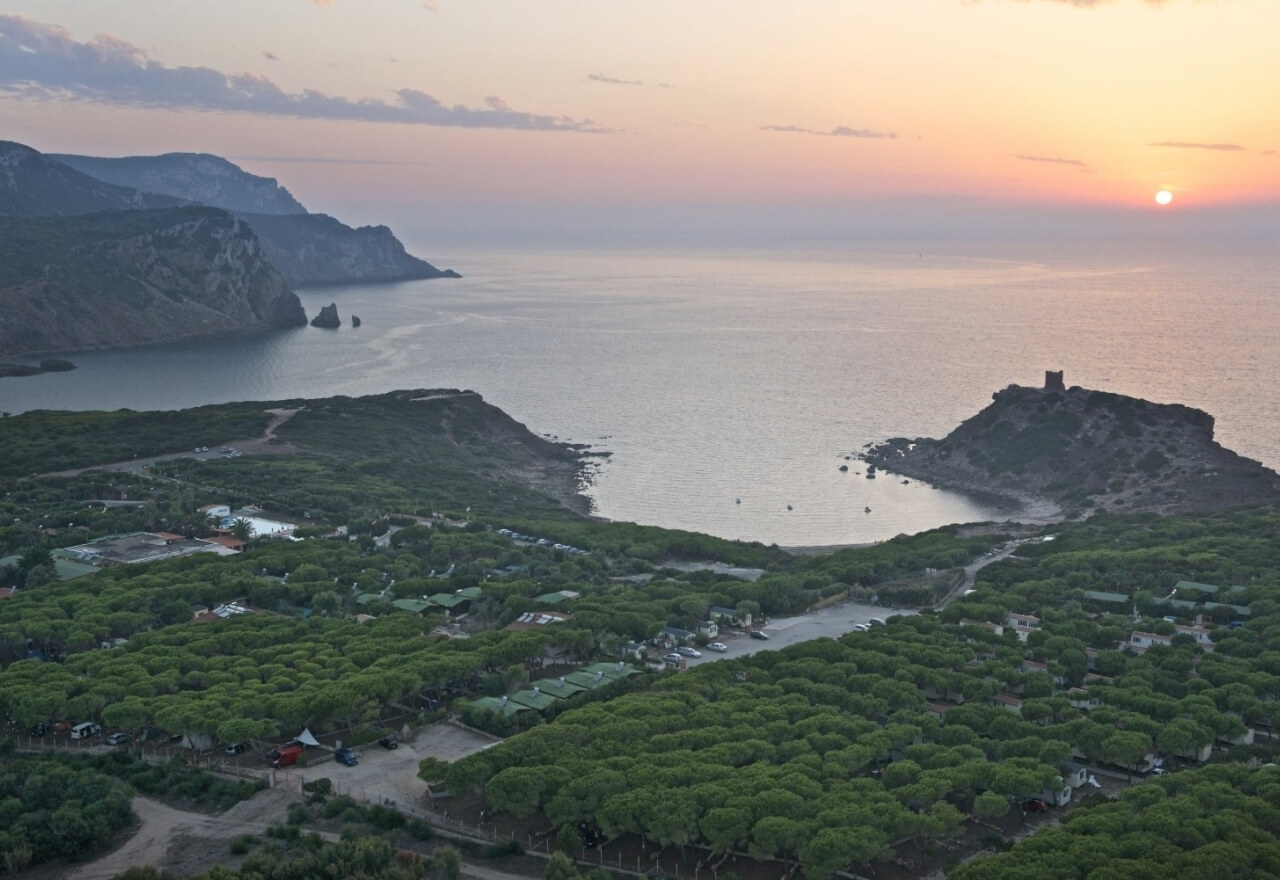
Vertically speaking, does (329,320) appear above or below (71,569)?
above

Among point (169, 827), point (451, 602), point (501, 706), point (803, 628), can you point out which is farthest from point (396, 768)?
point (803, 628)

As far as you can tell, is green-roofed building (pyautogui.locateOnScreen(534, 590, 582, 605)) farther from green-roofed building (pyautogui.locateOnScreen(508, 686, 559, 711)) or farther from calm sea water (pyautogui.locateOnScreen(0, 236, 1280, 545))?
calm sea water (pyautogui.locateOnScreen(0, 236, 1280, 545))

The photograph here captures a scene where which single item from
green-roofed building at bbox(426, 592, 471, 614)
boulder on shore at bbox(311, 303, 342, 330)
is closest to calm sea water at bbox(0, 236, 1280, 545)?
boulder on shore at bbox(311, 303, 342, 330)

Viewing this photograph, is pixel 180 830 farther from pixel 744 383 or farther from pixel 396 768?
pixel 744 383

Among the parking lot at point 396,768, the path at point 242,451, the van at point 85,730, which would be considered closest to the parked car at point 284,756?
the parking lot at point 396,768

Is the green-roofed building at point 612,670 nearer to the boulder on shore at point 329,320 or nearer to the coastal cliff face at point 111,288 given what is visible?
the coastal cliff face at point 111,288

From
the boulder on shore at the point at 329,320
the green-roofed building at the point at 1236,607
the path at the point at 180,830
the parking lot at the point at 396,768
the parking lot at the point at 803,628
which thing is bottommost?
the path at the point at 180,830
